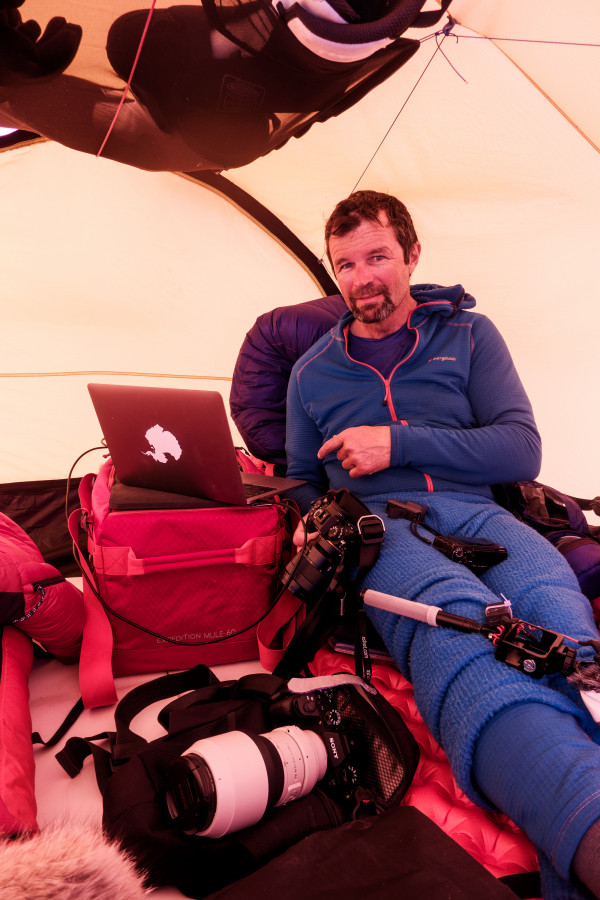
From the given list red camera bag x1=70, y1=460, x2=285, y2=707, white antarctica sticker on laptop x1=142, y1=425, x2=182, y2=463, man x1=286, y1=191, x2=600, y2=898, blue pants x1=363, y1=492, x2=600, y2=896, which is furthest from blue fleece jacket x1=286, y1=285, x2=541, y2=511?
white antarctica sticker on laptop x1=142, y1=425, x2=182, y2=463

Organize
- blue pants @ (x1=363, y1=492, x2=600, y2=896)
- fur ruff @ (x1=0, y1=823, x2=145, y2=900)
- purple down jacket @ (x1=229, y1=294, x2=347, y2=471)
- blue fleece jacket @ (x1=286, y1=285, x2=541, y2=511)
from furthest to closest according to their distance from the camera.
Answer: purple down jacket @ (x1=229, y1=294, x2=347, y2=471), blue fleece jacket @ (x1=286, y1=285, x2=541, y2=511), blue pants @ (x1=363, y1=492, x2=600, y2=896), fur ruff @ (x1=0, y1=823, x2=145, y2=900)

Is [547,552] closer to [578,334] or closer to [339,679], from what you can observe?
[339,679]

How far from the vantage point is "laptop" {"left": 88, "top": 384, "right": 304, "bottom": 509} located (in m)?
1.19

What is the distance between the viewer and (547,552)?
1115 millimetres

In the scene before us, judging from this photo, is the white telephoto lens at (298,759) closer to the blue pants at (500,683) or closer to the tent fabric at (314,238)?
the blue pants at (500,683)

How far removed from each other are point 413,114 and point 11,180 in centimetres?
130

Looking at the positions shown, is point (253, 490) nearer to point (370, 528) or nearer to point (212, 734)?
point (370, 528)

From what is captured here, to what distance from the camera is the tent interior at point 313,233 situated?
1534 mm

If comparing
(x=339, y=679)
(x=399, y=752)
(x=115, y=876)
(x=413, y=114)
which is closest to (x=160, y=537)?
(x=339, y=679)

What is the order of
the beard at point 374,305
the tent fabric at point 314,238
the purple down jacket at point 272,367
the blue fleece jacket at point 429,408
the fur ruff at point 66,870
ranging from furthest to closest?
the purple down jacket at point 272,367
the tent fabric at point 314,238
the beard at point 374,305
the blue fleece jacket at point 429,408
the fur ruff at point 66,870

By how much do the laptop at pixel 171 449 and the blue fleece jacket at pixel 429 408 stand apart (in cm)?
21

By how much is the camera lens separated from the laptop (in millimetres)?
553

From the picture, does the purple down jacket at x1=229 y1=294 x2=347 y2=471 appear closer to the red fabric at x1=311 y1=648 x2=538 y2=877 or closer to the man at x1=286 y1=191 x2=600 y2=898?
the man at x1=286 y1=191 x2=600 y2=898

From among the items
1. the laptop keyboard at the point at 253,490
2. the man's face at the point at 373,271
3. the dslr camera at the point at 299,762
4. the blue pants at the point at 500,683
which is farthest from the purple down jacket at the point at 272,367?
the dslr camera at the point at 299,762
